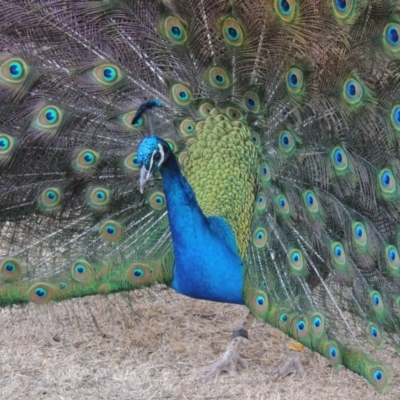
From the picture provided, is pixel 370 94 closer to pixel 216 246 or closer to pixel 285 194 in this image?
pixel 285 194

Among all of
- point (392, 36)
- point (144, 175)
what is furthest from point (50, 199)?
point (392, 36)

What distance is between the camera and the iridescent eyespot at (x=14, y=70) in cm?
243

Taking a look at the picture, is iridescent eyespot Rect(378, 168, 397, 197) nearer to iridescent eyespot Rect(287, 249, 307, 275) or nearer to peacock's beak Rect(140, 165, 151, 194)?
iridescent eyespot Rect(287, 249, 307, 275)

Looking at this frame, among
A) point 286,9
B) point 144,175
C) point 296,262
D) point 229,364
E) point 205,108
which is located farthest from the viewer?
point 229,364

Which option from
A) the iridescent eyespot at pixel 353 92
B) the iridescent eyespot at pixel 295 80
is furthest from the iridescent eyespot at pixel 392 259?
the iridescent eyespot at pixel 295 80

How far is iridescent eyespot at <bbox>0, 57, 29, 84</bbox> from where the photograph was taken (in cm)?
243

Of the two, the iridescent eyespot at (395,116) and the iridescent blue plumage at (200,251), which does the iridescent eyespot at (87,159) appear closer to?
the iridescent blue plumage at (200,251)

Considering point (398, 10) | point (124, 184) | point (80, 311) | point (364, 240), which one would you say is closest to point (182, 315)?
point (80, 311)

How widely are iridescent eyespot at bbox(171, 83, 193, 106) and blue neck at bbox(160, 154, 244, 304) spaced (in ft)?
1.34

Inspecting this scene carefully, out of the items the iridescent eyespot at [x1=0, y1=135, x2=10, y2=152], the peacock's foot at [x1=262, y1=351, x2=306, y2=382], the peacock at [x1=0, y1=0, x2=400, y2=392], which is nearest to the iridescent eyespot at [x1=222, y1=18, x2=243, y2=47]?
the peacock at [x1=0, y1=0, x2=400, y2=392]

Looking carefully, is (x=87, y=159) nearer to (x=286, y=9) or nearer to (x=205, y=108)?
(x=205, y=108)

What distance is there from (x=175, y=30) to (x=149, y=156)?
62cm

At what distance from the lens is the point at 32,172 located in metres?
2.58

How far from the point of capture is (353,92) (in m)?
2.21
